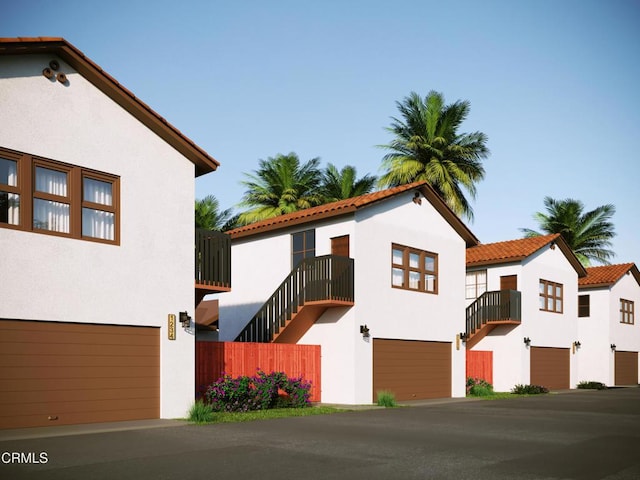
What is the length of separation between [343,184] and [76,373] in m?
31.6

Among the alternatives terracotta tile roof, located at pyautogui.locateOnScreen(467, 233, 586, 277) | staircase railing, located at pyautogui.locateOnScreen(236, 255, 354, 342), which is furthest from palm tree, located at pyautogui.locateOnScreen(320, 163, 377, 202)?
staircase railing, located at pyautogui.locateOnScreen(236, 255, 354, 342)

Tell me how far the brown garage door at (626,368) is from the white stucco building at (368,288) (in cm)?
1795

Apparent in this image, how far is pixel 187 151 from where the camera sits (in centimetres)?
1680

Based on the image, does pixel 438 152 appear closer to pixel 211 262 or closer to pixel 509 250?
pixel 509 250

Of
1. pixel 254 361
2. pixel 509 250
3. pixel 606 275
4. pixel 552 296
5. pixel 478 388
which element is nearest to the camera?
pixel 254 361

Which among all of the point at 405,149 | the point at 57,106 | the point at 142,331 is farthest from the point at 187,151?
the point at 405,149

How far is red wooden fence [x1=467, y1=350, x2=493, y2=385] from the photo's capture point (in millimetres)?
29344

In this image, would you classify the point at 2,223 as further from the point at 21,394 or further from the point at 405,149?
the point at 405,149

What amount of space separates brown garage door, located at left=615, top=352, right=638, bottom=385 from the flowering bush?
2600 centimetres

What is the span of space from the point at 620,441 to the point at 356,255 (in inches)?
412

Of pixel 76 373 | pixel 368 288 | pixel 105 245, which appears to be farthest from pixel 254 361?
pixel 105 245

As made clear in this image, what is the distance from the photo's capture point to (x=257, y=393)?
60.4 feet

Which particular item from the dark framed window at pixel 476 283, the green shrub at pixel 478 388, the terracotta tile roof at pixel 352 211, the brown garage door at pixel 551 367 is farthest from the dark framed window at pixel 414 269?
the brown garage door at pixel 551 367

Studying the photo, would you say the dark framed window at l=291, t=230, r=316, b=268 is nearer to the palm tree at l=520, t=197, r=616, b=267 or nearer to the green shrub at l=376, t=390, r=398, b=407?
the green shrub at l=376, t=390, r=398, b=407
